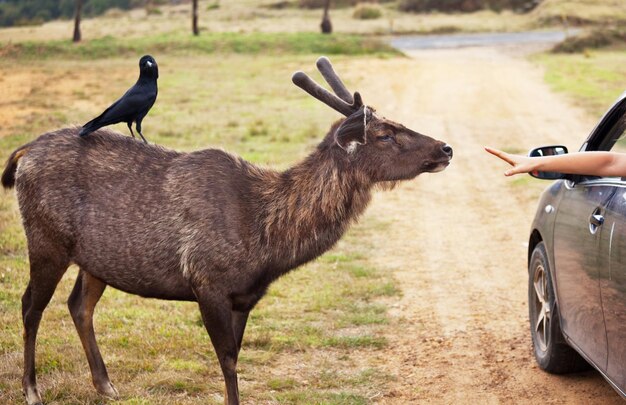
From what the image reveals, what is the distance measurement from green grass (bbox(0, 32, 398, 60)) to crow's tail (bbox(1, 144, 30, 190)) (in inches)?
1266

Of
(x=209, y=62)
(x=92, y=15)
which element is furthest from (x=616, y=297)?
(x=92, y=15)

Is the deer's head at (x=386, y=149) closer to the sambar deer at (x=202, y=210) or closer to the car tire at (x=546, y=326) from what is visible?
the sambar deer at (x=202, y=210)

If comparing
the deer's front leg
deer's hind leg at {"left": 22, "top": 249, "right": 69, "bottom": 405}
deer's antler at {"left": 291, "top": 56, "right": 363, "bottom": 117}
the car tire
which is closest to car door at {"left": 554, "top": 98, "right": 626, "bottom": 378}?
the car tire

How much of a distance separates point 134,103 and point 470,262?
219 inches

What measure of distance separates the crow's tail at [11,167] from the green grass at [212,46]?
3215 centimetres

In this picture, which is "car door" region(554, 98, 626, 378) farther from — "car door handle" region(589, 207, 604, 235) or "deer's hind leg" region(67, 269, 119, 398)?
"deer's hind leg" region(67, 269, 119, 398)

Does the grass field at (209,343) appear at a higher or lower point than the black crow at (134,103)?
lower

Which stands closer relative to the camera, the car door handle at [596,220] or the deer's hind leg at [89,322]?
the car door handle at [596,220]

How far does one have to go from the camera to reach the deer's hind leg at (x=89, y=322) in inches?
263

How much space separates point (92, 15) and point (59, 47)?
3399 centimetres

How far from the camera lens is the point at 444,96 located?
1073 inches

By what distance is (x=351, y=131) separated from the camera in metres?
6.23

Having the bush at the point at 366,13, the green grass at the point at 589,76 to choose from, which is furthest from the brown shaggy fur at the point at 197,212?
the bush at the point at 366,13

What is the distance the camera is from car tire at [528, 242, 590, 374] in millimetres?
6840
